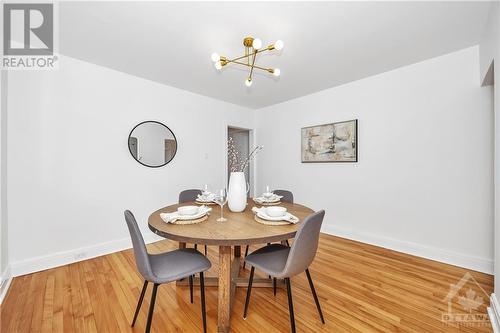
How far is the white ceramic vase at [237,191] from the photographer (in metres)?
1.78

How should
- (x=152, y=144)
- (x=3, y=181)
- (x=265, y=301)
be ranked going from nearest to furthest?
1. (x=265, y=301)
2. (x=3, y=181)
3. (x=152, y=144)

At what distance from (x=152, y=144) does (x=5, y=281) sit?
2046 mm

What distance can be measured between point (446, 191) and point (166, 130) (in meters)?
3.85

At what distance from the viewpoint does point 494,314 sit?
1522mm

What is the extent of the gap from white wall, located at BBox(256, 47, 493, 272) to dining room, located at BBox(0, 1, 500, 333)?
17 millimetres

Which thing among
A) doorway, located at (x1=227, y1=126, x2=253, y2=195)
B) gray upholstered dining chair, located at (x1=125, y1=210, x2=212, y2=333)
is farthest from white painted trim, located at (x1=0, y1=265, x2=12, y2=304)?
doorway, located at (x1=227, y1=126, x2=253, y2=195)

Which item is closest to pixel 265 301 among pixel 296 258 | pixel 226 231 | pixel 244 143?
pixel 296 258

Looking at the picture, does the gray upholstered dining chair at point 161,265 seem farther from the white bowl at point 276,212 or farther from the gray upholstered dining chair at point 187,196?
the gray upholstered dining chair at point 187,196

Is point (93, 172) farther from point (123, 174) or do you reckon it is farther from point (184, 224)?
point (184, 224)

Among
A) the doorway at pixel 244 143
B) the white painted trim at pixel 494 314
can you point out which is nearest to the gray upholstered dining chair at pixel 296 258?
the white painted trim at pixel 494 314

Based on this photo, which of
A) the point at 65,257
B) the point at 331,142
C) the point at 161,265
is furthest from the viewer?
the point at 331,142

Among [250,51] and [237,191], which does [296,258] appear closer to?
[237,191]

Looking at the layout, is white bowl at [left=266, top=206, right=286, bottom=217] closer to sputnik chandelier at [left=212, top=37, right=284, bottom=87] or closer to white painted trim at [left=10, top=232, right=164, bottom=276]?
sputnik chandelier at [left=212, top=37, right=284, bottom=87]

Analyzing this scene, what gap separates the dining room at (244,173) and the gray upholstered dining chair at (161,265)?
0.02 meters
